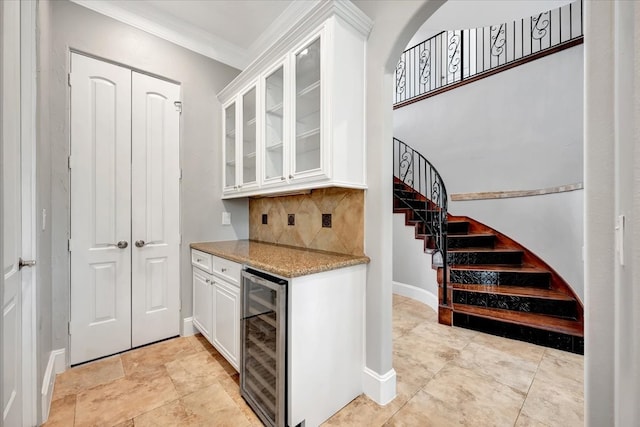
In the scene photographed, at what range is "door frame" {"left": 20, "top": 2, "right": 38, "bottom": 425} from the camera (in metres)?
1.35

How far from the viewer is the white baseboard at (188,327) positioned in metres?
2.58

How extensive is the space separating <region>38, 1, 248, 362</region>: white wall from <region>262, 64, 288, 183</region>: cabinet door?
3.19 feet

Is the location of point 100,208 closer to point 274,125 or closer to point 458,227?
point 274,125

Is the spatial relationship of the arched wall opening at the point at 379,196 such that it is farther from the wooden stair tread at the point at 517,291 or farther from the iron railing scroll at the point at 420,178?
the iron railing scroll at the point at 420,178

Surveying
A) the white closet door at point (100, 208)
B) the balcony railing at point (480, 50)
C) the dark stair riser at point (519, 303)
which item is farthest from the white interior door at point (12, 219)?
the balcony railing at point (480, 50)

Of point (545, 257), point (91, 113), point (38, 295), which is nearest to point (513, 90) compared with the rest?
point (545, 257)

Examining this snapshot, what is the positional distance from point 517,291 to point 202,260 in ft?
10.8

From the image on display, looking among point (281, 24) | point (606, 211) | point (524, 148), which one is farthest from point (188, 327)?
point (524, 148)

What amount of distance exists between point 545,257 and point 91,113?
500 cm

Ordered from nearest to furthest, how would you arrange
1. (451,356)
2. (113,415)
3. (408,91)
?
1. (113,415)
2. (451,356)
3. (408,91)

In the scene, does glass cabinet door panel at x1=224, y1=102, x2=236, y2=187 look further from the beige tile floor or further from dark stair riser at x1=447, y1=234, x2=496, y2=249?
dark stair riser at x1=447, y1=234, x2=496, y2=249

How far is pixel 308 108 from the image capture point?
1.84 meters

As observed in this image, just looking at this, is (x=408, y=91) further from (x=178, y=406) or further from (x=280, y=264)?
(x=178, y=406)

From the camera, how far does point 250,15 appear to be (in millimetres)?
2514
